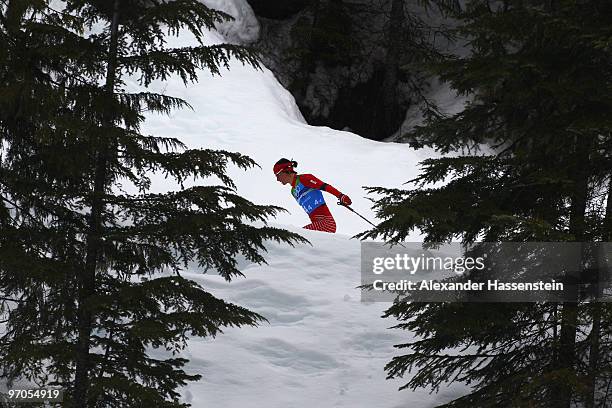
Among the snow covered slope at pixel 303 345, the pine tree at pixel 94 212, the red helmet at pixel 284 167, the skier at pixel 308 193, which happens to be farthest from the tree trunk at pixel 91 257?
the red helmet at pixel 284 167

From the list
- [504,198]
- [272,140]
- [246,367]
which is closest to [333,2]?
[272,140]

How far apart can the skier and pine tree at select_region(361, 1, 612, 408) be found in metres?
4.90

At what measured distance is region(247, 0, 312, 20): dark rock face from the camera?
81.9 feet

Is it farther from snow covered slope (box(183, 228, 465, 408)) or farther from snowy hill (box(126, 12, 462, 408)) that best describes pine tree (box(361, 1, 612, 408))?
snow covered slope (box(183, 228, 465, 408))

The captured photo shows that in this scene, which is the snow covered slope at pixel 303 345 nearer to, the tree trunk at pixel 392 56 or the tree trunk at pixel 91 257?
the tree trunk at pixel 91 257

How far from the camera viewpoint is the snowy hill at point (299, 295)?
9.28 metres

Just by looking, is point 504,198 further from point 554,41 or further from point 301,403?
point 301,403

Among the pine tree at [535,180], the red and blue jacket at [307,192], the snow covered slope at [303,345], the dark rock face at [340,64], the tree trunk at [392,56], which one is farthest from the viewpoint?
the dark rock face at [340,64]

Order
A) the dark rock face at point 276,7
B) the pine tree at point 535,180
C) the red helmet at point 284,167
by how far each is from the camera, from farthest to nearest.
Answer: the dark rock face at point 276,7 → the red helmet at point 284,167 → the pine tree at point 535,180

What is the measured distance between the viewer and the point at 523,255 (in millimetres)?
6531

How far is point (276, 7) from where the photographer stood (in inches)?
987

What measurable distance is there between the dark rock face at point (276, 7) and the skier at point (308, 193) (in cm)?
1387

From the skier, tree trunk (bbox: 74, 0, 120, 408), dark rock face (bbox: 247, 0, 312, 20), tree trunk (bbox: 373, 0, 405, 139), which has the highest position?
dark rock face (bbox: 247, 0, 312, 20)

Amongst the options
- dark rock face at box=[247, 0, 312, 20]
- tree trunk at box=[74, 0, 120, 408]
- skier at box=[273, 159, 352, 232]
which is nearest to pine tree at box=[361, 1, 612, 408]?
tree trunk at box=[74, 0, 120, 408]
